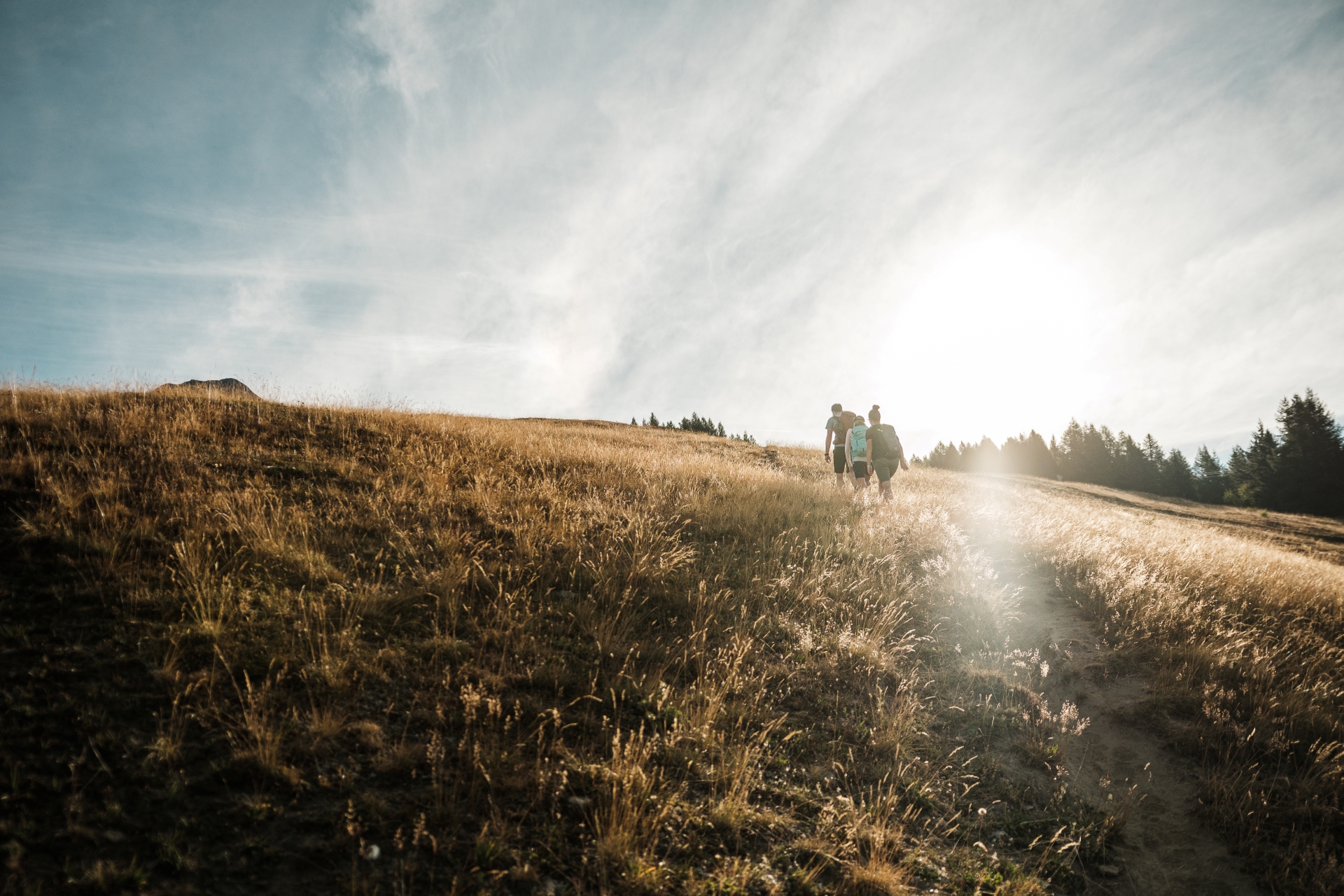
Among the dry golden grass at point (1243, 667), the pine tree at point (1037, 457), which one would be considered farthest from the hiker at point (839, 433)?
the pine tree at point (1037, 457)

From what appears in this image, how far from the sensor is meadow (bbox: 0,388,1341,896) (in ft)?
→ 8.54

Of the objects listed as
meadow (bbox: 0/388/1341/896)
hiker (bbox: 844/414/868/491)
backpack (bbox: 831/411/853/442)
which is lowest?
meadow (bbox: 0/388/1341/896)

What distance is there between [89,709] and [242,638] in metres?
0.78

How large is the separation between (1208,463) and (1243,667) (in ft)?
297

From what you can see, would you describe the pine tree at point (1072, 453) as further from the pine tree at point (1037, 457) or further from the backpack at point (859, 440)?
the backpack at point (859, 440)

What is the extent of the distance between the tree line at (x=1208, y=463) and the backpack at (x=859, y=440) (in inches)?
1255

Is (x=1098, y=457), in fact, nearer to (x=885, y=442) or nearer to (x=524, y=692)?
(x=885, y=442)

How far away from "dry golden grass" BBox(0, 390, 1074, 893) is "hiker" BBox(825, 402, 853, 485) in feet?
26.3

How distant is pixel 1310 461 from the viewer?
154ft

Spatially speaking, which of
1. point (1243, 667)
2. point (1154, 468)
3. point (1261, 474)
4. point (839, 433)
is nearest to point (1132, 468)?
point (1154, 468)

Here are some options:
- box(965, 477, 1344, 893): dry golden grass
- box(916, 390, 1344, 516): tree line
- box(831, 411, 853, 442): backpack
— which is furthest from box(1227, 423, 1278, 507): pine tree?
box(831, 411, 853, 442): backpack

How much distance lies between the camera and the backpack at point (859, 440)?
13273mm

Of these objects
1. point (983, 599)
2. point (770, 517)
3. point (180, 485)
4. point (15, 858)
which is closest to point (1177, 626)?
point (983, 599)

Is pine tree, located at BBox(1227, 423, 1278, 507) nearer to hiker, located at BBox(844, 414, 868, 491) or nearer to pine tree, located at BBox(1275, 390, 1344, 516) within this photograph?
pine tree, located at BBox(1275, 390, 1344, 516)
